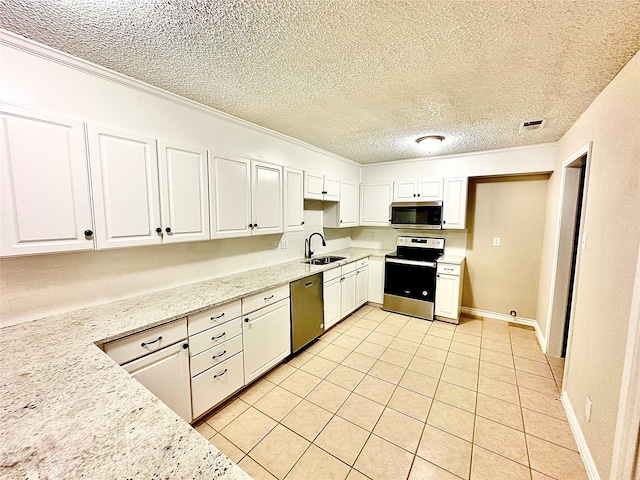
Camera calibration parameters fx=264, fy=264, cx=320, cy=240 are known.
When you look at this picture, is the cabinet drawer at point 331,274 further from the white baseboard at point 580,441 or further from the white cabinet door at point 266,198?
the white baseboard at point 580,441

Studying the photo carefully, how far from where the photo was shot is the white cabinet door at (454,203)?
370 centimetres

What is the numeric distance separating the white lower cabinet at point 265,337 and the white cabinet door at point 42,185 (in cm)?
121

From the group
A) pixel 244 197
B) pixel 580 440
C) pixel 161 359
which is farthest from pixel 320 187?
pixel 580 440

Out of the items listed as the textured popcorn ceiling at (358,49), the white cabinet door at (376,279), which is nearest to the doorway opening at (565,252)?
the textured popcorn ceiling at (358,49)

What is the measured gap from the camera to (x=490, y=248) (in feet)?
12.7

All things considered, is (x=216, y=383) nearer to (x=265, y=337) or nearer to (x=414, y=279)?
(x=265, y=337)

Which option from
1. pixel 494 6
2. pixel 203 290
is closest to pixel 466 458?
pixel 203 290

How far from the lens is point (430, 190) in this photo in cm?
393

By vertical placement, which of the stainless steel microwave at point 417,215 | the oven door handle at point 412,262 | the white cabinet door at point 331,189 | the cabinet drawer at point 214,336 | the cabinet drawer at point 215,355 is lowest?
the cabinet drawer at point 215,355

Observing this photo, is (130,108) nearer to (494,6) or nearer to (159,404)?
(159,404)

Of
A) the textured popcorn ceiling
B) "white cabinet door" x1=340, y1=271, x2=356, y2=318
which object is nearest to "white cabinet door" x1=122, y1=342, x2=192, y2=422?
the textured popcorn ceiling

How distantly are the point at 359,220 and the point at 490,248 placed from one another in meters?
1.99

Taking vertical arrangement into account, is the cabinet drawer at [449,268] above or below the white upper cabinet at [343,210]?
below

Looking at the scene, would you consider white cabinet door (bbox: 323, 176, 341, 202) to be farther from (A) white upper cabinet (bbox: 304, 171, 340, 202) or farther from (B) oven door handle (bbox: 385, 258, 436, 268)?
(B) oven door handle (bbox: 385, 258, 436, 268)
